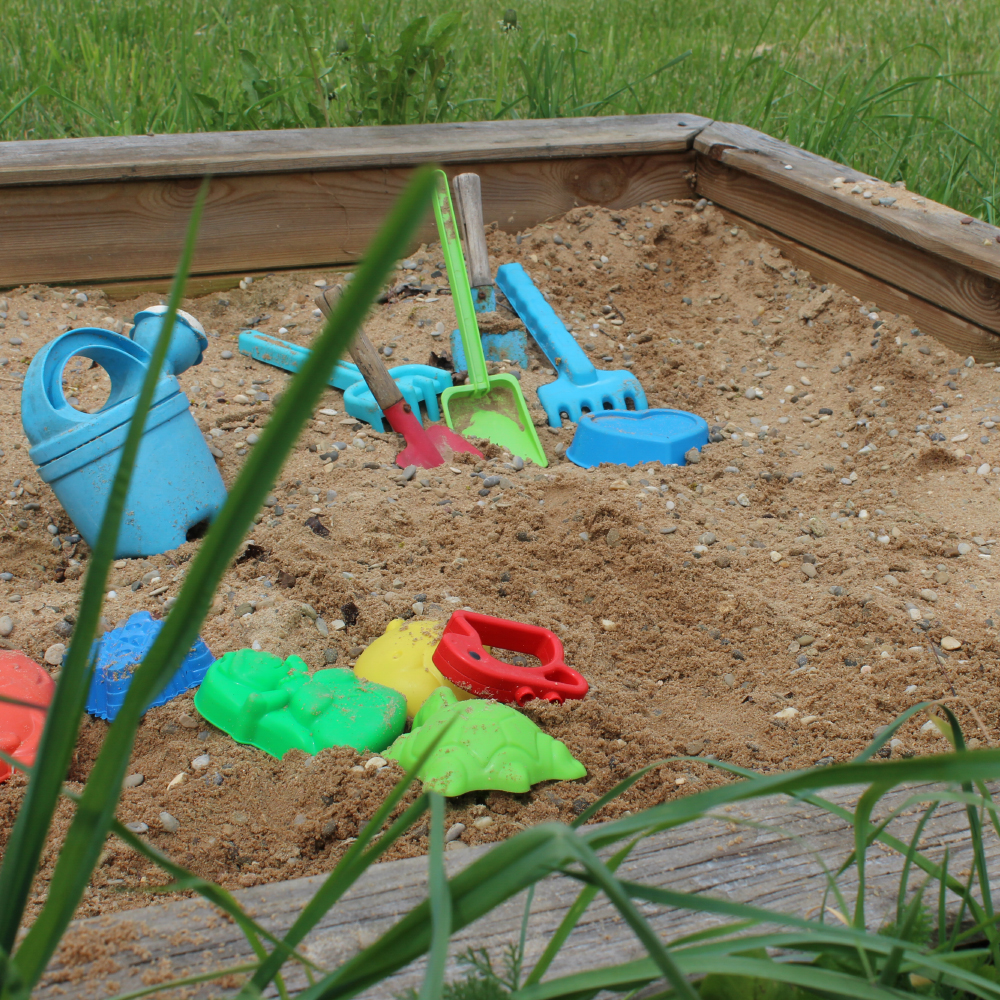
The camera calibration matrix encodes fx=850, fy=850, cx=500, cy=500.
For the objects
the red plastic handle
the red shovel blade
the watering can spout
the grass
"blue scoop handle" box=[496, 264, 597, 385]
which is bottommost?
the red shovel blade

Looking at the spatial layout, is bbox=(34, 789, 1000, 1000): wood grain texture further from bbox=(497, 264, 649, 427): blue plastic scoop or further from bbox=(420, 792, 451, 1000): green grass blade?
bbox=(497, 264, 649, 427): blue plastic scoop

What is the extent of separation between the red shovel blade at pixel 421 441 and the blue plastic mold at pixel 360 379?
71 millimetres

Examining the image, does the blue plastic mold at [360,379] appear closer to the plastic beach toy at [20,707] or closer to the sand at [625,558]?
the sand at [625,558]

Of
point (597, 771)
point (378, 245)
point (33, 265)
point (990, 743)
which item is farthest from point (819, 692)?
point (33, 265)

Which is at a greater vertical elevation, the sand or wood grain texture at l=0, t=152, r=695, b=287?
wood grain texture at l=0, t=152, r=695, b=287

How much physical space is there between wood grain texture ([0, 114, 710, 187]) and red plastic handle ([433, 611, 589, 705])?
158 cm

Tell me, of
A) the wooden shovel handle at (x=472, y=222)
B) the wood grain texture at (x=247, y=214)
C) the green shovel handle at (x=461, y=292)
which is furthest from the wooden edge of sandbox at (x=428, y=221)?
the green shovel handle at (x=461, y=292)

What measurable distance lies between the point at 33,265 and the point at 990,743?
2.36 m

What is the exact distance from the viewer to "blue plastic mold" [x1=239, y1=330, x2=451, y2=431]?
201 cm

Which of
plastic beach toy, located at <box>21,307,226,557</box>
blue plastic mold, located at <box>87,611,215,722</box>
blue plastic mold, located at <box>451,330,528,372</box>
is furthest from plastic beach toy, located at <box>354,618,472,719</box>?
blue plastic mold, located at <box>451,330,528,372</box>

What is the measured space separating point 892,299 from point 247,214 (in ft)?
5.72

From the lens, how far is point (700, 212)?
271 cm

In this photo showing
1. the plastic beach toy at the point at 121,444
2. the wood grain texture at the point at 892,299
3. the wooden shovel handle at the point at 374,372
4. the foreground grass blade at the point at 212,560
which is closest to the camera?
the foreground grass blade at the point at 212,560

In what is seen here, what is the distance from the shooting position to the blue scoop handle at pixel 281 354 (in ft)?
6.94
